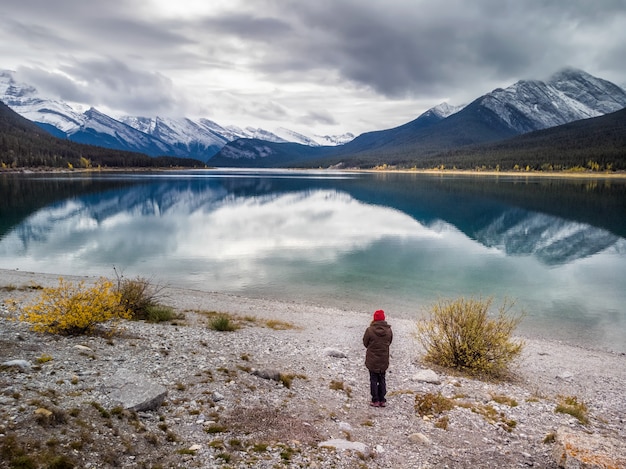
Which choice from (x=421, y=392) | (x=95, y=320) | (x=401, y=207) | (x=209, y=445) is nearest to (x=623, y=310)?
(x=421, y=392)

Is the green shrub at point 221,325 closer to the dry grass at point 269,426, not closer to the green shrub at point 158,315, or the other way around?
the green shrub at point 158,315

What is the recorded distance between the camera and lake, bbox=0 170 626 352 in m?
24.0

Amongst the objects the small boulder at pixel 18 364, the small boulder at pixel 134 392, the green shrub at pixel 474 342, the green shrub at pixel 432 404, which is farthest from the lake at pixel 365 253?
the small boulder at pixel 18 364

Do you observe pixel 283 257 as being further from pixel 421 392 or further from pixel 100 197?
pixel 100 197

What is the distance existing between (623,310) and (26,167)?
23109cm

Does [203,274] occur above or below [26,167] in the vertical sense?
below

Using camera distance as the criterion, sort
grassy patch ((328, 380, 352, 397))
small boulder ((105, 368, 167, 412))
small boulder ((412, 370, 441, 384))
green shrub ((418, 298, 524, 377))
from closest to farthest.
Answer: small boulder ((105, 368, 167, 412)) < grassy patch ((328, 380, 352, 397)) < small boulder ((412, 370, 441, 384)) < green shrub ((418, 298, 524, 377))

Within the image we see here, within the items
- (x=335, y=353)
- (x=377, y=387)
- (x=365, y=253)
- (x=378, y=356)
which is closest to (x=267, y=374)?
(x=377, y=387)

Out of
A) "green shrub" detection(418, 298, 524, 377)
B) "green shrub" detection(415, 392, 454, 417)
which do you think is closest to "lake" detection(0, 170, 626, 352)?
"green shrub" detection(418, 298, 524, 377)

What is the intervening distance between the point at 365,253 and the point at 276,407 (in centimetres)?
2803

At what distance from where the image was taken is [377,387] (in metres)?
10.7

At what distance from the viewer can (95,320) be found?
1327 cm

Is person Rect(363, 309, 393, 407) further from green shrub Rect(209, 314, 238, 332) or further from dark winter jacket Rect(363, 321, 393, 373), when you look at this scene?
green shrub Rect(209, 314, 238, 332)

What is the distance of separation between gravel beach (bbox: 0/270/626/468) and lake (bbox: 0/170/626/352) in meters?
7.97
